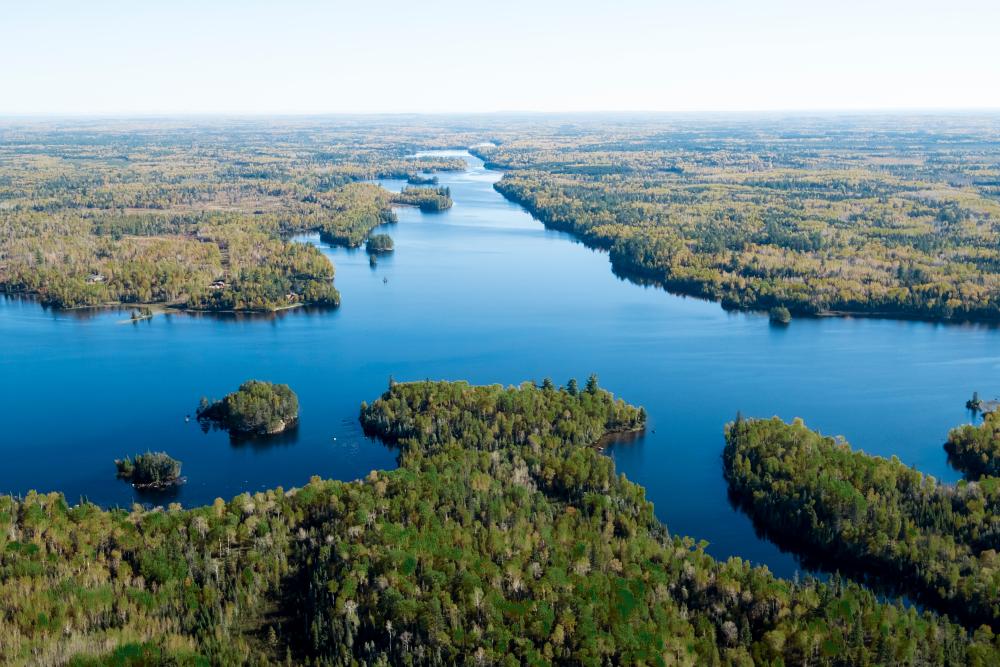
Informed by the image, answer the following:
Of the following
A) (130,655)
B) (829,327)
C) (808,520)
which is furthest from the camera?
(829,327)

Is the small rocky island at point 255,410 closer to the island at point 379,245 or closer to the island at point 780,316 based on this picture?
the island at point 780,316

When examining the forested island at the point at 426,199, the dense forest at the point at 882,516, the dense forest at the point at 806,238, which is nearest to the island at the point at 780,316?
the dense forest at the point at 806,238

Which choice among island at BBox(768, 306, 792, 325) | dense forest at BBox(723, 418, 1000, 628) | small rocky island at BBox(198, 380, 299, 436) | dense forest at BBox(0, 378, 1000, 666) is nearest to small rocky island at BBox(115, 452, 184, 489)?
dense forest at BBox(0, 378, 1000, 666)

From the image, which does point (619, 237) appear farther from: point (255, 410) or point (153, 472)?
point (153, 472)

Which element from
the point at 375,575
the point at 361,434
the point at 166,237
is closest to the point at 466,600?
the point at 375,575

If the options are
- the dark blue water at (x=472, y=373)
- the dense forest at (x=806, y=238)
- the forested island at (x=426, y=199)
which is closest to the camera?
the dark blue water at (x=472, y=373)

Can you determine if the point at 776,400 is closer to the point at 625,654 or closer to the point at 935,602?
the point at 935,602

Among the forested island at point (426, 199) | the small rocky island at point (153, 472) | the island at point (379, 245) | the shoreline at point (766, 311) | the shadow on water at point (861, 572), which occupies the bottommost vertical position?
the shadow on water at point (861, 572)
